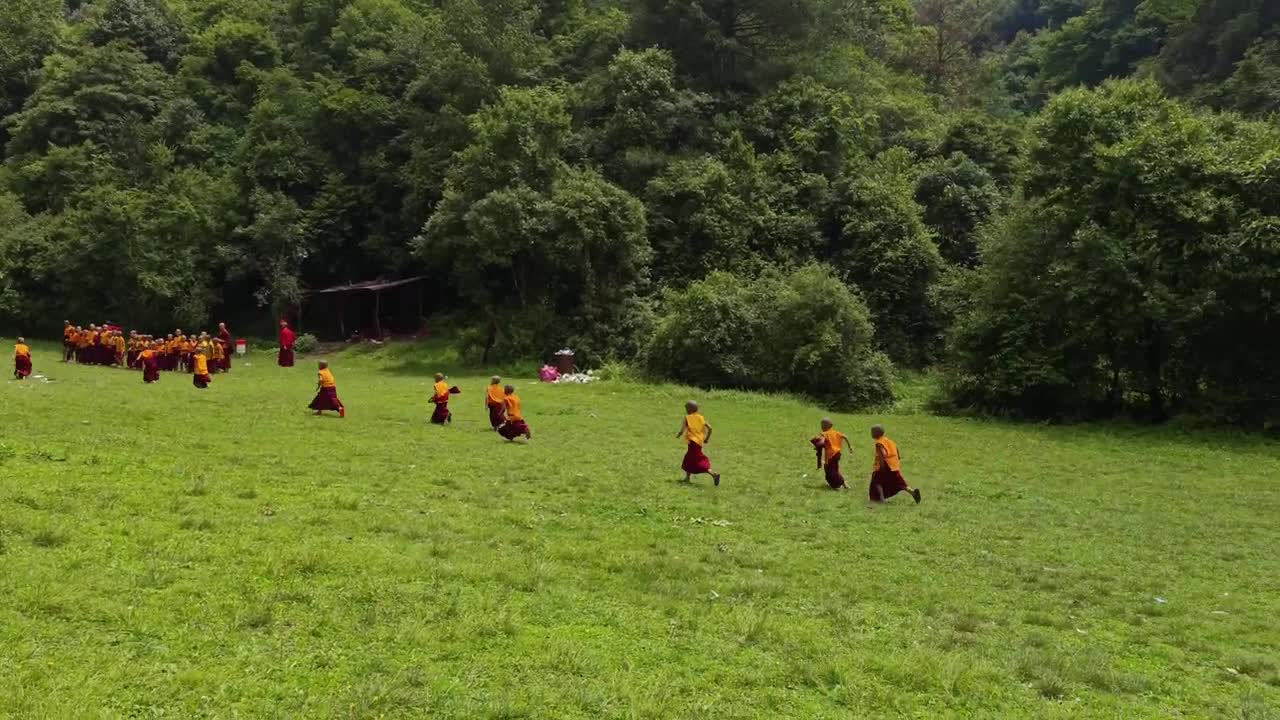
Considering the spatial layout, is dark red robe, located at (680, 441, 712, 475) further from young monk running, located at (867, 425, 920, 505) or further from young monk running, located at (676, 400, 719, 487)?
young monk running, located at (867, 425, 920, 505)

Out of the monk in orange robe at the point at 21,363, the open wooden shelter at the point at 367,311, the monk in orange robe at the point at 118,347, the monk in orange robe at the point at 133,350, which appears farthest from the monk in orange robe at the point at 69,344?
the open wooden shelter at the point at 367,311

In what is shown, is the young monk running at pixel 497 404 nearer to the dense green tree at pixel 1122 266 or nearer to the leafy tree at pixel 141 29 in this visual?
A: the dense green tree at pixel 1122 266

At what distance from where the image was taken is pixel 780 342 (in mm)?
32469

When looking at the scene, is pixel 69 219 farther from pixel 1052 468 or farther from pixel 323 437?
pixel 1052 468

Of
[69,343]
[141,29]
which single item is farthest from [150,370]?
[141,29]

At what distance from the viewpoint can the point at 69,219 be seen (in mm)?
47438

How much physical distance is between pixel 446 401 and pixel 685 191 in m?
23.2

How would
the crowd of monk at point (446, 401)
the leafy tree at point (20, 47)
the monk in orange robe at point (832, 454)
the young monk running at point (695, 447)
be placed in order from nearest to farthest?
the crowd of monk at point (446, 401), the young monk running at point (695, 447), the monk in orange robe at point (832, 454), the leafy tree at point (20, 47)

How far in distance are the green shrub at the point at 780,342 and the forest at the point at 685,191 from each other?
0.11 m

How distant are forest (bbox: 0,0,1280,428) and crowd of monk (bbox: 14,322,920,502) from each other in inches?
400

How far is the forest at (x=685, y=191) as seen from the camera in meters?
27.3

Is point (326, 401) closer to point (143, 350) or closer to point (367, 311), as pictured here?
point (143, 350)

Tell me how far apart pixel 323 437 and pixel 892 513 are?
33.1 ft

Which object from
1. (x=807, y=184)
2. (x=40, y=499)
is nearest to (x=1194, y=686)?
(x=40, y=499)
